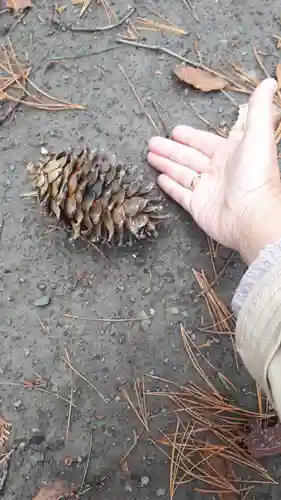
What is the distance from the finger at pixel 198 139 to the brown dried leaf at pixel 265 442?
71 centimetres

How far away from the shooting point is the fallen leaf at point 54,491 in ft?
4.54

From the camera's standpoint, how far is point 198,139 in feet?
5.11

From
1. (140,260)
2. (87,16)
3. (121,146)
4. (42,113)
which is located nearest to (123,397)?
(140,260)

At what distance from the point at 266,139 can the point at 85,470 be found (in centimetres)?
90

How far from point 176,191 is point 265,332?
60cm

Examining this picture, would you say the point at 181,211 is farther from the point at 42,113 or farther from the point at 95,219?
the point at 42,113

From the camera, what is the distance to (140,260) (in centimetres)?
152

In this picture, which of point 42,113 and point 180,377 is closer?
point 180,377

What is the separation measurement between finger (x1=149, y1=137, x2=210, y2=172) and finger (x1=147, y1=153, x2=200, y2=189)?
1 centimetres

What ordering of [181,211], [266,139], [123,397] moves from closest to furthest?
[266,139]
[123,397]
[181,211]

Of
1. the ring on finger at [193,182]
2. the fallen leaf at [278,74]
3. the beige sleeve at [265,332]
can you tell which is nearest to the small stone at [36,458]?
the beige sleeve at [265,332]

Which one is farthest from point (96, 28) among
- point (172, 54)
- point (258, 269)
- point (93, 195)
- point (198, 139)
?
point (258, 269)

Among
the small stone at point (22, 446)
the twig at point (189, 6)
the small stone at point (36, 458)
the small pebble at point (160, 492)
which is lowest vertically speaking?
the small stone at point (36, 458)

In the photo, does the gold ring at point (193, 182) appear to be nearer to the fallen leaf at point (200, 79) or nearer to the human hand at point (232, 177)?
the human hand at point (232, 177)
